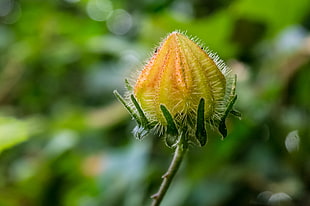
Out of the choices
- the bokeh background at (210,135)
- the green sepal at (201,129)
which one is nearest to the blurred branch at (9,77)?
the bokeh background at (210,135)

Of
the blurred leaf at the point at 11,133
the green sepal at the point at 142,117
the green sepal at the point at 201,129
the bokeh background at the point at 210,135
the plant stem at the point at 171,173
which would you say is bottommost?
the bokeh background at the point at 210,135

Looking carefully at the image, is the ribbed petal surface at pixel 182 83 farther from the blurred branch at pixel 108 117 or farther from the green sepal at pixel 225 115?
the blurred branch at pixel 108 117

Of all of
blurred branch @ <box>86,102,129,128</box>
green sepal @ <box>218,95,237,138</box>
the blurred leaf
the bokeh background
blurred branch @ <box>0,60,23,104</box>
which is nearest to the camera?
green sepal @ <box>218,95,237,138</box>

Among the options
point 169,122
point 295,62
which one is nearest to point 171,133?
point 169,122

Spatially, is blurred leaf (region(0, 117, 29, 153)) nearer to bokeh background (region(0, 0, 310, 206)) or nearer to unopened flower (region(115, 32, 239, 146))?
bokeh background (region(0, 0, 310, 206))

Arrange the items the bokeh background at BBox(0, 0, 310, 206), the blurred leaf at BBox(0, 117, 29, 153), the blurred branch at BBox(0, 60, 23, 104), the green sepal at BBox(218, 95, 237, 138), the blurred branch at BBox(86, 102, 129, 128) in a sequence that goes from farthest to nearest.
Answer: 1. the blurred branch at BBox(0, 60, 23, 104)
2. the blurred branch at BBox(86, 102, 129, 128)
3. the bokeh background at BBox(0, 0, 310, 206)
4. the blurred leaf at BBox(0, 117, 29, 153)
5. the green sepal at BBox(218, 95, 237, 138)

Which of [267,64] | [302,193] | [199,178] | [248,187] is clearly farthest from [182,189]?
[267,64]

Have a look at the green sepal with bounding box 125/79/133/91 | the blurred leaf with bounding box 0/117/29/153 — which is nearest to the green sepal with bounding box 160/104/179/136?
the green sepal with bounding box 125/79/133/91
